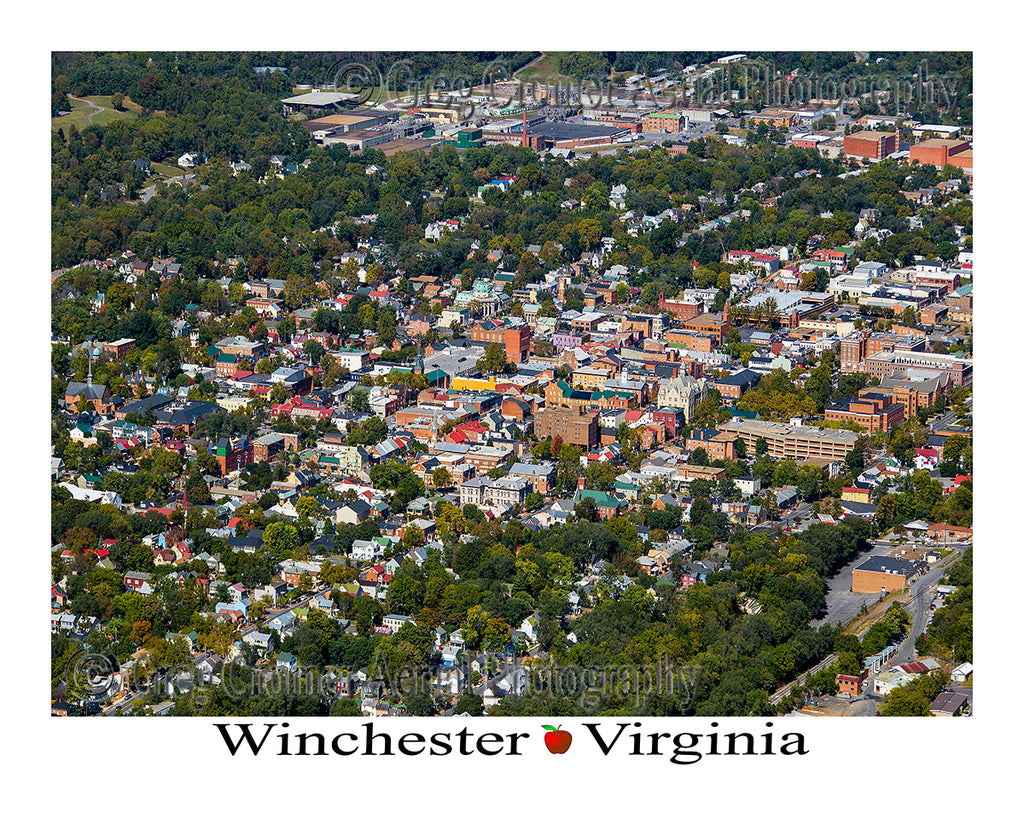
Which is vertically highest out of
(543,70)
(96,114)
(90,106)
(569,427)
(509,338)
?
(543,70)

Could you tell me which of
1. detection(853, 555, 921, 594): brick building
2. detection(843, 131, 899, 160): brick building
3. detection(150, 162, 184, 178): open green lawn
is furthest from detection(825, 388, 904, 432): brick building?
detection(150, 162, 184, 178): open green lawn

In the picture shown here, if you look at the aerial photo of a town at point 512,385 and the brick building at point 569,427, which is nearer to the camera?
the aerial photo of a town at point 512,385

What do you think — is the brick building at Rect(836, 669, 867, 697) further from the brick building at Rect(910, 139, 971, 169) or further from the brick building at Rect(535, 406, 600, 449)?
the brick building at Rect(910, 139, 971, 169)

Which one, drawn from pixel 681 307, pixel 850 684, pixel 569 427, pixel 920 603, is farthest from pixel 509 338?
pixel 850 684

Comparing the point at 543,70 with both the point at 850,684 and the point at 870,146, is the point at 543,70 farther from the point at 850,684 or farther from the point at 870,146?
the point at 850,684
